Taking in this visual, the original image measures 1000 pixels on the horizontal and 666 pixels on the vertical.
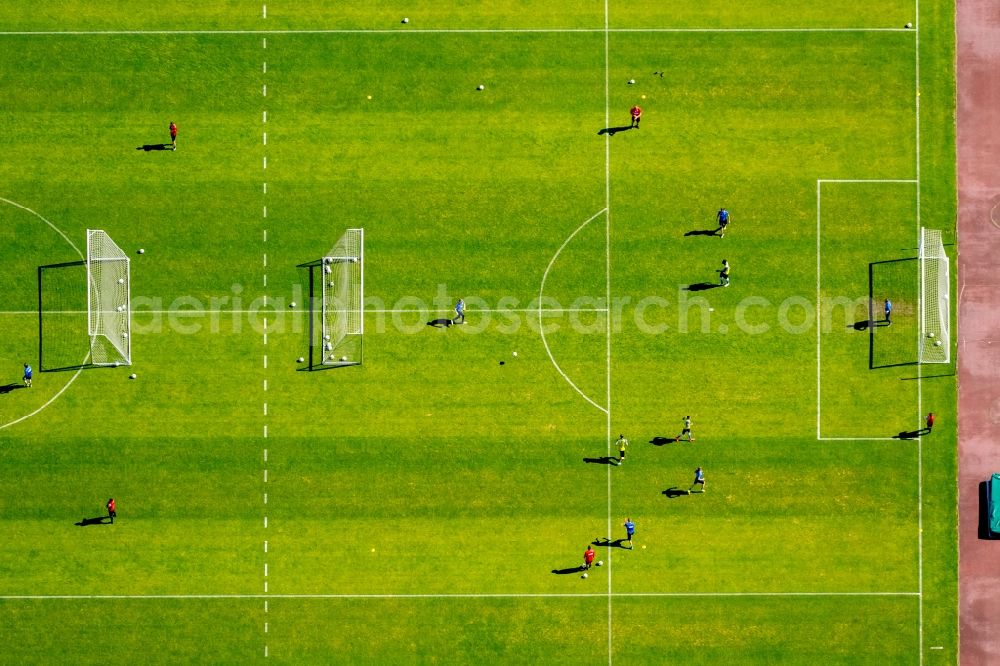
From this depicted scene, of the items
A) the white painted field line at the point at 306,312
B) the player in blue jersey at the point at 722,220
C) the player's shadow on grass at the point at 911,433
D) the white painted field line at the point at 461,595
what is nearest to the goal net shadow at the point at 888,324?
the player's shadow on grass at the point at 911,433

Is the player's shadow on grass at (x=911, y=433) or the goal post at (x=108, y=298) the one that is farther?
the player's shadow on grass at (x=911, y=433)

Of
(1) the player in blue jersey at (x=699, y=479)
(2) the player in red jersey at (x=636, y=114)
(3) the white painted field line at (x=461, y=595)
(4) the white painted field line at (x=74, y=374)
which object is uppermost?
(2) the player in red jersey at (x=636, y=114)

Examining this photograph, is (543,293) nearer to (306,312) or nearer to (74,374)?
(306,312)

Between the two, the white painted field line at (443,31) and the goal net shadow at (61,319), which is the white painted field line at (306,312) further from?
the white painted field line at (443,31)

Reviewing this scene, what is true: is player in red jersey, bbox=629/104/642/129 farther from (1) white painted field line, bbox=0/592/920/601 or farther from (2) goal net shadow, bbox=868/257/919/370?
(1) white painted field line, bbox=0/592/920/601

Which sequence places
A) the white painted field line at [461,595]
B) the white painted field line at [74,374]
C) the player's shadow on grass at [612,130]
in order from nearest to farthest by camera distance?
1. the white painted field line at [461,595]
2. the white painted field line at [74,374]
3. the player's shadow on grass at [612,130]

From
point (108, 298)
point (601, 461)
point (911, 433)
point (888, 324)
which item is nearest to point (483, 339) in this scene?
point (601, 461)

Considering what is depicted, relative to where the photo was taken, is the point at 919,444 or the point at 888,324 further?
the point at 888,324
